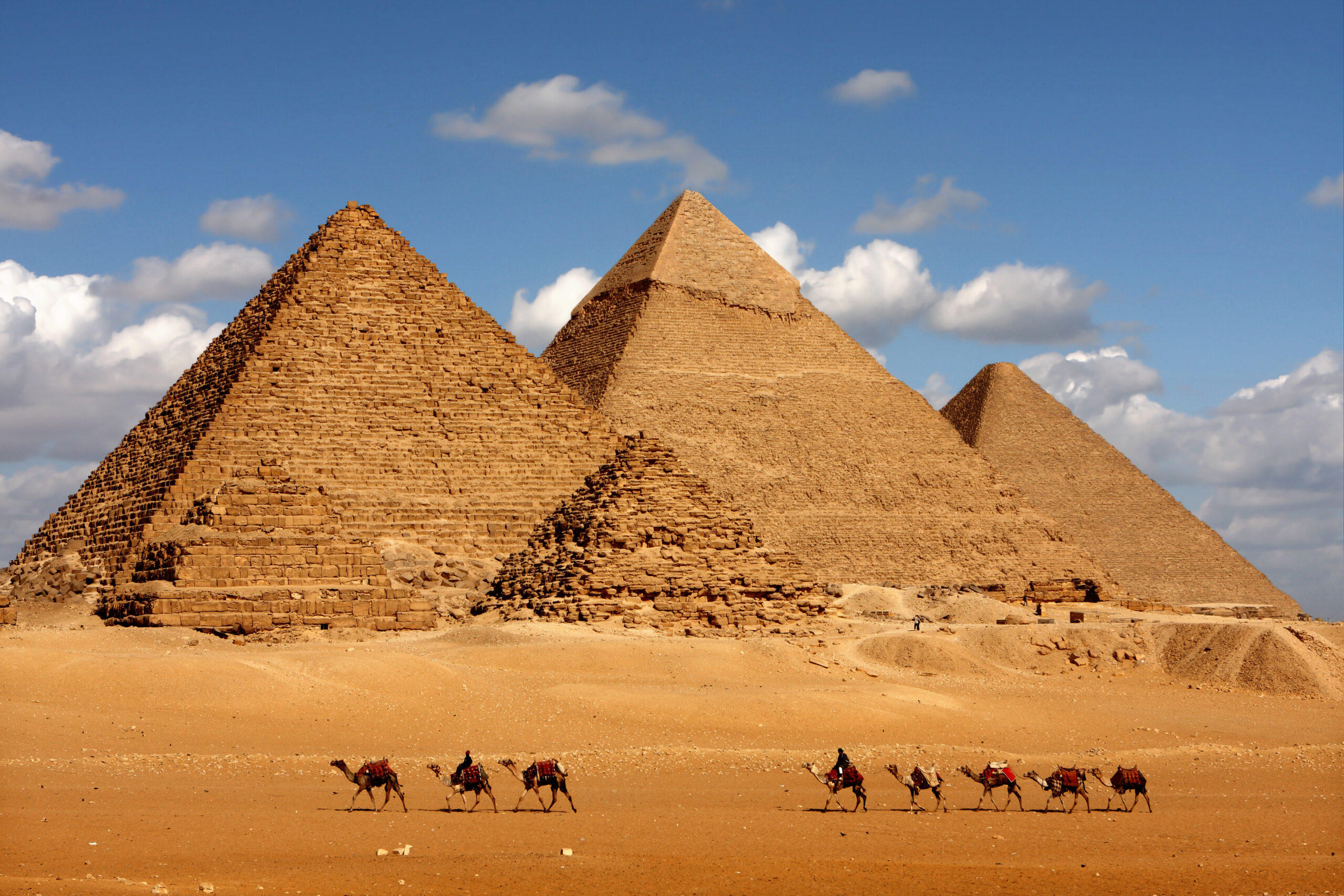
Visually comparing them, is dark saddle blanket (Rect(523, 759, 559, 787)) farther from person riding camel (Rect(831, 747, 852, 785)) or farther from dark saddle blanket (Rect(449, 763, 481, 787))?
person riding camel (Rect(831, 747, 852, 785))

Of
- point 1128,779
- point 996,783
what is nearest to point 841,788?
point 996,783

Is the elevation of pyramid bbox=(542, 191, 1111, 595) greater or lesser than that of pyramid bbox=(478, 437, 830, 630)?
greater

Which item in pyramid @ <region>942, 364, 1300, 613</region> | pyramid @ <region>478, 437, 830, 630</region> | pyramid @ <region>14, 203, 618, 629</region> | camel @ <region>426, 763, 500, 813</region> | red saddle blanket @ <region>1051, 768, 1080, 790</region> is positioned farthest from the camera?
pyramid @ <region>942, 364, 1300, 613</region>

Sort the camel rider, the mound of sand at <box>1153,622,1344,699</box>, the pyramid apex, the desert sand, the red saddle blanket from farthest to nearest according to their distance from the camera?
the pyramid apex → the mound of sand at <box>1153,622,1344,699</box> → the red saddle blanket → the camel rider → the desert sand

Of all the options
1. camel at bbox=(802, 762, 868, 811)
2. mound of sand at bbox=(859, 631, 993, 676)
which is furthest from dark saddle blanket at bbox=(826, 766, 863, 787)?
mound of sand at bbox=(859, 631, 993, 676)

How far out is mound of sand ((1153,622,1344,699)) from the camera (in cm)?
2277

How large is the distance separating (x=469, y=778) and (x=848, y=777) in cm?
291

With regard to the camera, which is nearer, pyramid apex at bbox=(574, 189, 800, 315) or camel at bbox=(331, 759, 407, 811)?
camel at bbox=(331, 759, 407, 811)

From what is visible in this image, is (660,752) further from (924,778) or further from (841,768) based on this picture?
(924,778)

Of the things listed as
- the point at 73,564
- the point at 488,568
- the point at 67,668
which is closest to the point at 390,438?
the point at 488,568

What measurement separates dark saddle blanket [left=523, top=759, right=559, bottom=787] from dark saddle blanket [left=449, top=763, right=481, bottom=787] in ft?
1.17

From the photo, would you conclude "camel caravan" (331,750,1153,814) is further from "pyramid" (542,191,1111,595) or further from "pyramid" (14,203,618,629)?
"pyramid" (542,191,1111,595)

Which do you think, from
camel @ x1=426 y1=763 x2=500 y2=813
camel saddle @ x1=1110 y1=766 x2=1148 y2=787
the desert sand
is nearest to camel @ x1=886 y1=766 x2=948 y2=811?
the desert sand

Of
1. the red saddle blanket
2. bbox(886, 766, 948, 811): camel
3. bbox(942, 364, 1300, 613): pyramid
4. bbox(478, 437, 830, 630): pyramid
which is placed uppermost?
bbox(942, 364, 1300, 613): pyramid
